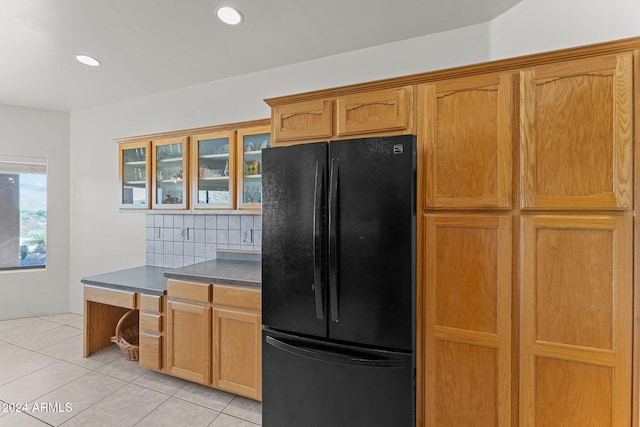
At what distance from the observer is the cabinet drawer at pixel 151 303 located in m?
2.53

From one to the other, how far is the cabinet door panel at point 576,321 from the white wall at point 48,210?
16.5ft

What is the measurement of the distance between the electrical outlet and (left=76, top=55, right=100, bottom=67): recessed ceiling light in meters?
2.03

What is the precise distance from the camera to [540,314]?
1.44 meters

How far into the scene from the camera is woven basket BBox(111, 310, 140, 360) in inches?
112

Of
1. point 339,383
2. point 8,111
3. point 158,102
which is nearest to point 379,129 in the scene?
Result: point 339,383

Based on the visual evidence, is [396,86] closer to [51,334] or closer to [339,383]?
[339,383]

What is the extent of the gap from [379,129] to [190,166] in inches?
73.0

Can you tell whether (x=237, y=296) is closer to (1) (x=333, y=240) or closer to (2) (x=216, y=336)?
(2) (x=216, y=336)

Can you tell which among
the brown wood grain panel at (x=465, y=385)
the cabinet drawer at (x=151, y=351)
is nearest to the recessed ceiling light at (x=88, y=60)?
the cabinet drawer at (x=151, y=351)

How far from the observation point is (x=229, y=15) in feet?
7.20

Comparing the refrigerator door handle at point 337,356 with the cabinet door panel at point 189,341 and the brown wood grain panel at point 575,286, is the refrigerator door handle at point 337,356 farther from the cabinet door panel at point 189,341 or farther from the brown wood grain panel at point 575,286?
the cabinet door panel at point 189,341

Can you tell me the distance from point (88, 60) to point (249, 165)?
1804mm

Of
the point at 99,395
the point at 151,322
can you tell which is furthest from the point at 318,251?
the point at 99,395

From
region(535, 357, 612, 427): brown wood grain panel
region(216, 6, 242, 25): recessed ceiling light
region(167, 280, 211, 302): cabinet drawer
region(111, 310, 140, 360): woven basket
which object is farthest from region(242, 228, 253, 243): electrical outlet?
region(535, 357, 612, 427): brown wood grain panel
